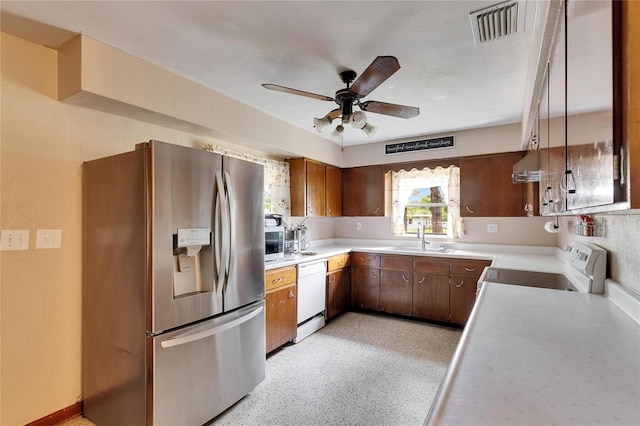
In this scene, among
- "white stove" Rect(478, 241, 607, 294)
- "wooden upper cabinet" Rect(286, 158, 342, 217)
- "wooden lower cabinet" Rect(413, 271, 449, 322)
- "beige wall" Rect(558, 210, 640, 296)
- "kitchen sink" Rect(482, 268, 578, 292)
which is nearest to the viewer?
"beige wall" Rect(558, 210, 640, 296)

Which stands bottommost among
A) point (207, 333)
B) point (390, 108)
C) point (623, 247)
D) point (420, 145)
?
point (207, 333)

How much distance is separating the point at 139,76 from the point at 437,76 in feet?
7.01

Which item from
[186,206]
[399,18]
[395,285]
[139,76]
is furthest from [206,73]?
[395,285]

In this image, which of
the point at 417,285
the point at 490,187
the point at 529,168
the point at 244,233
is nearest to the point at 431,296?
the point at 417,285

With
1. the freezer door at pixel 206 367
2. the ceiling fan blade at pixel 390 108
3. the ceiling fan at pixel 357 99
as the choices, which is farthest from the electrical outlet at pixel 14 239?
the ceiling fan blade at pixel 390 108

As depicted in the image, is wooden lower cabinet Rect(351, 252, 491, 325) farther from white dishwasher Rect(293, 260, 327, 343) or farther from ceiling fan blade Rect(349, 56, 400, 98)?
ceiling fan blade Rect(349, 56, 400, 98)

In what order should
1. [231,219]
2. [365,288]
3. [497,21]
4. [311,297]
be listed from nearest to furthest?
1. [497,21]
2. [231,219]
3. [311,297]
4. [365,288]

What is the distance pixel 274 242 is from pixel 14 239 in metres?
1.93

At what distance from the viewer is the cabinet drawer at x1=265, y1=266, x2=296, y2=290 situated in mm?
2764

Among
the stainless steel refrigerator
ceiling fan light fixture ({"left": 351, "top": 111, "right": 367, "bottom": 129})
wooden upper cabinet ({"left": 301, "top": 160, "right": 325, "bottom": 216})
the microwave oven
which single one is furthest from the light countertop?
ceiling fan light fixture ({"left": 351, "top": 111, "right": 367, "bottom": 129})

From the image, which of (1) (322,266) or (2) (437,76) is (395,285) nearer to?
(1) (322,266)

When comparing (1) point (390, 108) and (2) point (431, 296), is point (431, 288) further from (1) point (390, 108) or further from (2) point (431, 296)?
(1) point (390, 108)

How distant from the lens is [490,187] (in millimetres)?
3697

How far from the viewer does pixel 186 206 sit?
1848 millimetres
